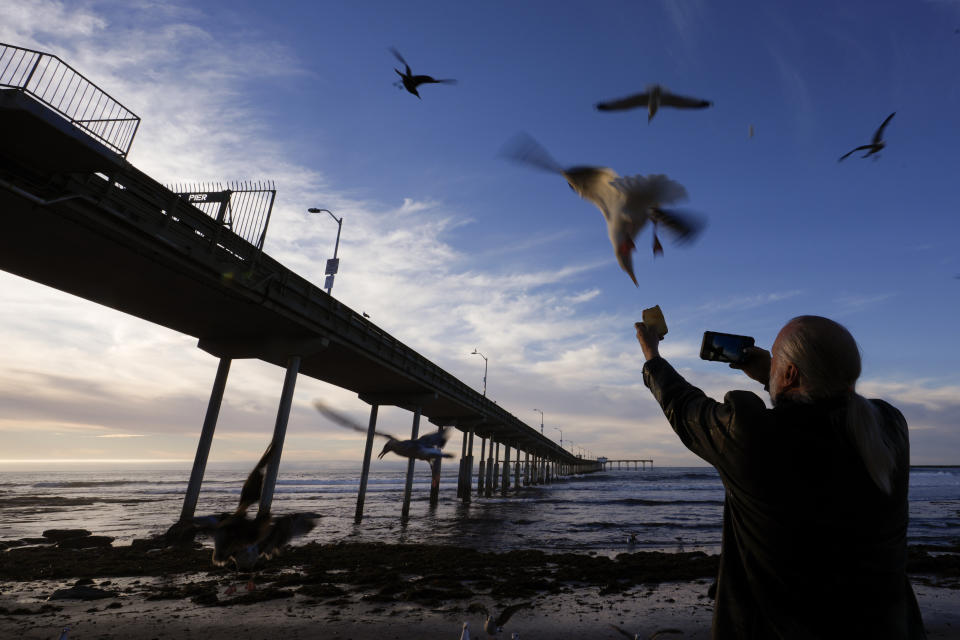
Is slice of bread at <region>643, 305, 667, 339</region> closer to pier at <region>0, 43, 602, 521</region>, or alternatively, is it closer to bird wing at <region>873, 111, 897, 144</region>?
bird wing at <region>873, 111, 897, 144</region>

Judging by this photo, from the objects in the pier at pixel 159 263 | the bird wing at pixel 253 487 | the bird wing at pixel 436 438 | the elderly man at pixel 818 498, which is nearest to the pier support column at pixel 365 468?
the pier at pixel 159 263

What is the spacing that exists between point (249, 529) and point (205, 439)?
12.2 metres

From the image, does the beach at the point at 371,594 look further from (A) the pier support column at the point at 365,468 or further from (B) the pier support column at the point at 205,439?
(A) the pier support column at the point at 365,468

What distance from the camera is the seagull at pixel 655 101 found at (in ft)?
16.0

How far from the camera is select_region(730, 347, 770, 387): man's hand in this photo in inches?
87.6

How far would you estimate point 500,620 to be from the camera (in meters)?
7.96

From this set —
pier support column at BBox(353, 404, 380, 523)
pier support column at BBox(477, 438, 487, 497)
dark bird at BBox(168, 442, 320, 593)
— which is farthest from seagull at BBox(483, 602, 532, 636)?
pier support column at BBox(477, 438, 487, 497)

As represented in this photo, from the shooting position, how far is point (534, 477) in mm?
79625

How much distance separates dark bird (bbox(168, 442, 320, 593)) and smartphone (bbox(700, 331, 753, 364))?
17.8ft

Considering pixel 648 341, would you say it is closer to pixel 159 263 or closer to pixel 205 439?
pixel 159 263

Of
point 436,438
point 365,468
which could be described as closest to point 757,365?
point 436,438

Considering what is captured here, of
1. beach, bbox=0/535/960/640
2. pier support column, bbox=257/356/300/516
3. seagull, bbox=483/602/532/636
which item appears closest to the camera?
seagull, bbox=483/602/532/636

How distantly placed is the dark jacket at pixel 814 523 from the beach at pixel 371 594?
664 centimetres

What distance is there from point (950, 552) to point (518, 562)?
528 inches
